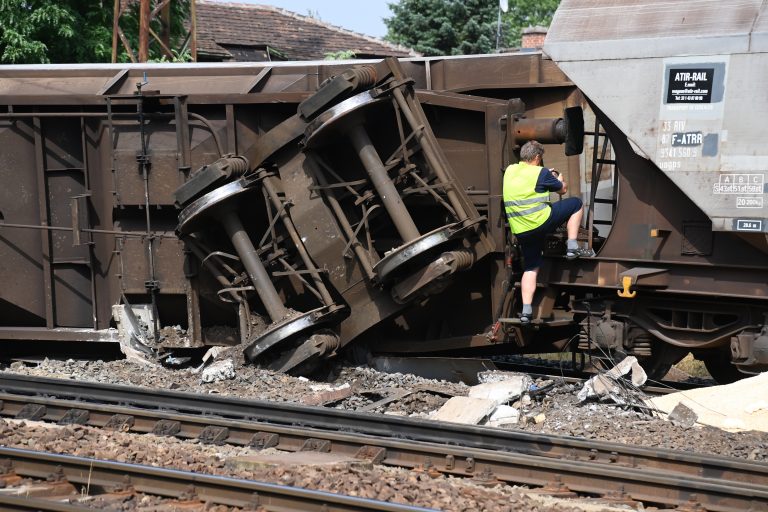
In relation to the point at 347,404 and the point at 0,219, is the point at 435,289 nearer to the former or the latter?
the point at 347,404

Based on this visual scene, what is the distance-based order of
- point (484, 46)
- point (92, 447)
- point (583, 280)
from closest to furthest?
point (92, 447), point (583, 280), point (484, 46)

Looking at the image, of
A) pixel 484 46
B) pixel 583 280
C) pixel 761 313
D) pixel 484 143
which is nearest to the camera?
pixel 761 313

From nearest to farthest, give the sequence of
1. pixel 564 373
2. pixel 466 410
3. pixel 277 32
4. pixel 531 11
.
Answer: pixel 466 410
pixel 564 373
pixel 277 32
pixel 531 11

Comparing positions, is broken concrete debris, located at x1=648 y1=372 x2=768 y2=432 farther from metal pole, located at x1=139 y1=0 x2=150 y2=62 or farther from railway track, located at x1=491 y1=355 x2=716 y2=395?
metal pole, located at x1=139 y1=0 x2=150 y2=62

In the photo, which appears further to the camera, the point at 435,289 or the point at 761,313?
the point at 435,289

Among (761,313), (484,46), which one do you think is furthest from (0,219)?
(484,46)

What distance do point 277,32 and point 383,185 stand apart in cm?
2437

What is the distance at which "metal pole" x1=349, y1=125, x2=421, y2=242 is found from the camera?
829 centimetres

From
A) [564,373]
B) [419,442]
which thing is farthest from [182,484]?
[564,373]

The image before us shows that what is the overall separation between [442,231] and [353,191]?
0.99 metres

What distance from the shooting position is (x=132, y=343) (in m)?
9.55

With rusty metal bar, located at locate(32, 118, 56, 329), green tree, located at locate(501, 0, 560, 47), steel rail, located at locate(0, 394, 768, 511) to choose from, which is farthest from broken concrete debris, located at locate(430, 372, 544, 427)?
green tree, located at locate(501, 0, 560, 47)

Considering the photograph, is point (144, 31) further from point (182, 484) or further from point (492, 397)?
point (182, 484)

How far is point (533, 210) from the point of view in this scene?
26.1 feet
